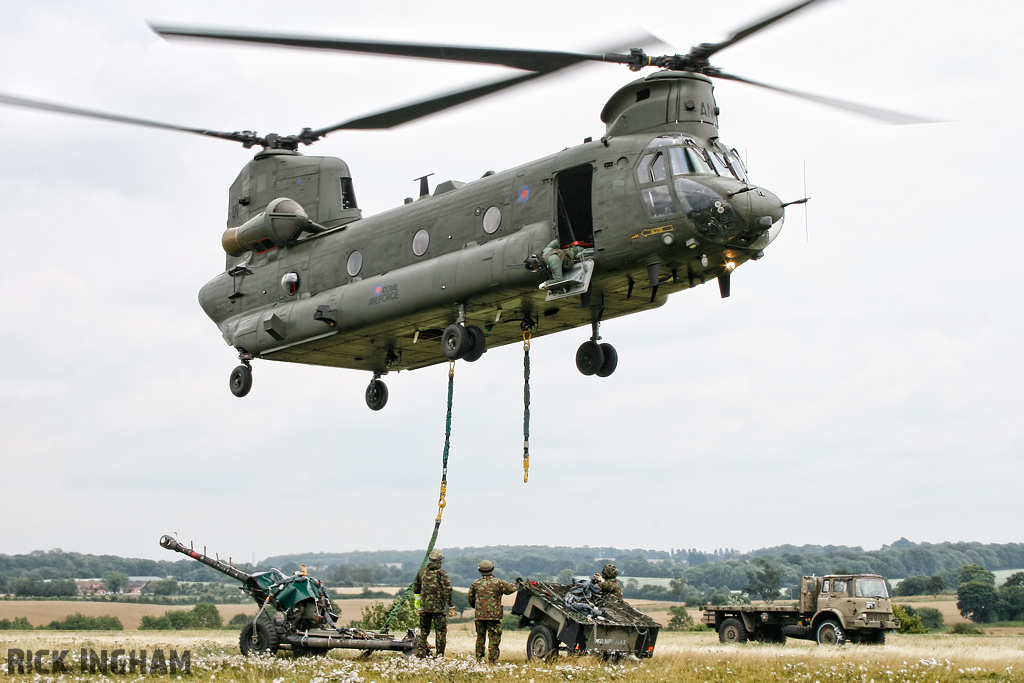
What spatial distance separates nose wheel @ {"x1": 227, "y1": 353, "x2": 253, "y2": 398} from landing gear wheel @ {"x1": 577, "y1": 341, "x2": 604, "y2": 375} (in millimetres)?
7450

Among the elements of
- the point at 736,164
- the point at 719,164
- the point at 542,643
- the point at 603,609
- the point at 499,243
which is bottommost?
the point at 542,643

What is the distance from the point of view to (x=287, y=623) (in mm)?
15898

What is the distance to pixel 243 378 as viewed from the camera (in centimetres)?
2242

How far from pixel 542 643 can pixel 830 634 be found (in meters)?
9.62

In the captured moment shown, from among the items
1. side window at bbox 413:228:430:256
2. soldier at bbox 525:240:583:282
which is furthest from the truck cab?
side window at bbox 413:228:430:256

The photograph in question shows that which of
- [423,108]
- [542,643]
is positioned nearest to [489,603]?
[542,643]

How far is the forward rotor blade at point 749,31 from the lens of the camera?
14281 millimetres

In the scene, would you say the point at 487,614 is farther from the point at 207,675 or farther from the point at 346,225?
the point at 346,225

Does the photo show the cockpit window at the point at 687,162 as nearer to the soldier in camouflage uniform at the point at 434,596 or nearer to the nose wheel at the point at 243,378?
the soldier in camouflage uniform at the point at 434,596

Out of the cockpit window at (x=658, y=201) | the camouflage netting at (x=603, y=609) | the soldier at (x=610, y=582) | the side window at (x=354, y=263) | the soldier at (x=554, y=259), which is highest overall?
the side window at (x=354, y=263)

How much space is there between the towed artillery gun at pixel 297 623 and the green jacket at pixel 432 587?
729 millimetres

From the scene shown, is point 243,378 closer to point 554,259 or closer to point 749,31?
point 554,259

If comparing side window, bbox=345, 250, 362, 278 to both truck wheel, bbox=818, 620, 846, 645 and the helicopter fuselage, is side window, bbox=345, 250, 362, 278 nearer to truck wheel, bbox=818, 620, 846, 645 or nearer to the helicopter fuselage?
the helicopter fuselage

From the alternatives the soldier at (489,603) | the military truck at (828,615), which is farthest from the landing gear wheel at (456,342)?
the military truck at (828,615)
